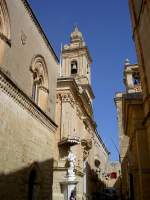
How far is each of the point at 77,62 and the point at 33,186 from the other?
1142 inches

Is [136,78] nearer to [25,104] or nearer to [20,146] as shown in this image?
[25,104]

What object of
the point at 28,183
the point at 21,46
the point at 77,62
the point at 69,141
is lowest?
the point at 28,183

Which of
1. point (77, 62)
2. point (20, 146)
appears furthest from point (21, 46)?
point (77, 62)

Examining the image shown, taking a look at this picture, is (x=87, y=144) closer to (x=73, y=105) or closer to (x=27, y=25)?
(x=73, y=105)

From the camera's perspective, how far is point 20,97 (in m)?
11.0

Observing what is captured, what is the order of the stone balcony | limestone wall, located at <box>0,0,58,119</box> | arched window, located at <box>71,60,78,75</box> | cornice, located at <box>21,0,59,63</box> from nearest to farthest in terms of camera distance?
limestone wall, located at <box>0,0,58,119</box> < cornice, located at <box>21,0,59,63</box> < the stone balcony < arched window, located at <box>71,60,78,75</box>

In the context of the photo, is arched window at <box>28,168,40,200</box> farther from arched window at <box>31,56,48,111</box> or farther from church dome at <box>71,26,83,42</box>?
church dome at <box>71,26,83,42</box>

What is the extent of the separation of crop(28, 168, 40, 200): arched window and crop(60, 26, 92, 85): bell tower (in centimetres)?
2638

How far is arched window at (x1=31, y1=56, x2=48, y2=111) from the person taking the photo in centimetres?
1391

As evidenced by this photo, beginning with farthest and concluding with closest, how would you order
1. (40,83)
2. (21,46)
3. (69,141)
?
(69,141) → (40,83) → (21,46)

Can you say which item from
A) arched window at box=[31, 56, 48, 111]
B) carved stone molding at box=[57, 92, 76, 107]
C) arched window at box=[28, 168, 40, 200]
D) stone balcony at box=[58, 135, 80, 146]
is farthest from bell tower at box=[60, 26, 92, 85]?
arched window at box=[28, 168, 40, 200]

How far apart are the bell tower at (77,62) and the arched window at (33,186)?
26385mm

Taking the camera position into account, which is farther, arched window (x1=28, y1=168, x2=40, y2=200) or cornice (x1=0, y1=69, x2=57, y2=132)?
arched window (x1=28, y1=168, x2=40, y2=200)

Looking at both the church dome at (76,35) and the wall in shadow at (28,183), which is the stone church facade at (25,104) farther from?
the church dome at (76,35)
